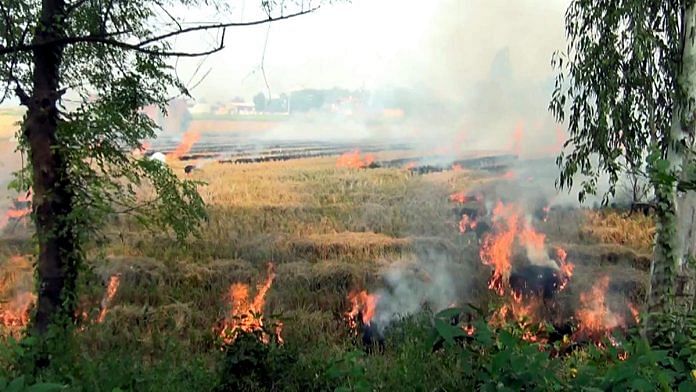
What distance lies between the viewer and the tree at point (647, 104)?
3.32 metres

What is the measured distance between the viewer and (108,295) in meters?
3.84

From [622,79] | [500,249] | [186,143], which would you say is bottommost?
[500,249]

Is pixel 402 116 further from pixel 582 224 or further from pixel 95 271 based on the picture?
pixel 95 271

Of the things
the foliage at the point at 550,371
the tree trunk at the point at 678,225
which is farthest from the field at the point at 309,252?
the foliage at the point at 550,371

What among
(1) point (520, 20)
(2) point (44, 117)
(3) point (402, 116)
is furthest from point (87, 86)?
(1) point (520, 20)

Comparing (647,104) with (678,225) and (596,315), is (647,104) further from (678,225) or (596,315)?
(596,315)

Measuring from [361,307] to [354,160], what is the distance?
105cm

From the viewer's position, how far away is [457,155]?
13.4 feet

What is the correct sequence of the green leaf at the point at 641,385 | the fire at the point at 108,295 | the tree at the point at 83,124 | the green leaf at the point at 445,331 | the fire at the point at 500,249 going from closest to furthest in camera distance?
the green leaf at the point at 641,385 → the green leaf at the point at 445,331 → the tree at the point at 83,124 → the fire at the point at 108,295 → the fire at the point at 500,249

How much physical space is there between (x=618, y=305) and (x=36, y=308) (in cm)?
386

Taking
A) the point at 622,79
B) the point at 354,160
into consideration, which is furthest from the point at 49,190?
the point at 622,79

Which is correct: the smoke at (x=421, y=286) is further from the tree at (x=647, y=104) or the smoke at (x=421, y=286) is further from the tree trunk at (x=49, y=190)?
the tree trunk at (x=49, y=190)

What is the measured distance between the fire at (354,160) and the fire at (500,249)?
0.99 m

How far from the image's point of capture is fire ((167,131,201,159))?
13.0ft
